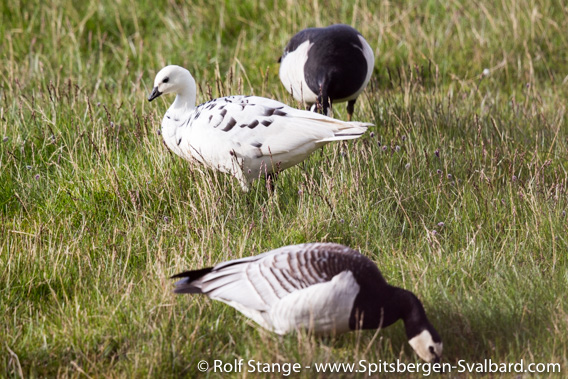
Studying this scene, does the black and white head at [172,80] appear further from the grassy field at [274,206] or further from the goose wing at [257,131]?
the goose wing at [257,131]

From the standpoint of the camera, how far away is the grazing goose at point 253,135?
4.09 meters

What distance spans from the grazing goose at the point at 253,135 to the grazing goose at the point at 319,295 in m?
1.10

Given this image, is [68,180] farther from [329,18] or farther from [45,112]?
[329,18]

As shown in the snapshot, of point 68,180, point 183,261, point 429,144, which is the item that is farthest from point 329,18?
point 183,261

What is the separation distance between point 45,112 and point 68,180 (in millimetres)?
963

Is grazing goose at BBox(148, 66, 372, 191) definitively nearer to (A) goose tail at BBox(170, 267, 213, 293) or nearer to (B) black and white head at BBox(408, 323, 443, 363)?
(A) goose tail at BBox(170, 267, 213, 293)

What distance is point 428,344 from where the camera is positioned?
293 cm

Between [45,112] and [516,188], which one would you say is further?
[45,112]

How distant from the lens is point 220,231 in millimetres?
4020

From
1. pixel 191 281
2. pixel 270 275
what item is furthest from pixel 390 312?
pixel 191 281

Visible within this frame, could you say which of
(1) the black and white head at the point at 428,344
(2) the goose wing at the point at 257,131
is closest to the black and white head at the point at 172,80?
(2) the goose wing at the point at 257,131

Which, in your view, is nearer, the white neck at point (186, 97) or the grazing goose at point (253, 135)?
the grazing goose at point (253, 135)

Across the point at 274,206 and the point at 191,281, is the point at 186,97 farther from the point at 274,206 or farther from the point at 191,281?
the point at 191,281

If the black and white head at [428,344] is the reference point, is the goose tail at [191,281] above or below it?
above
